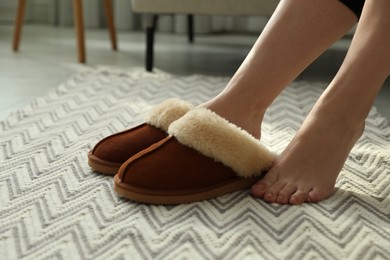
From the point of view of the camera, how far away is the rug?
2.23 ft

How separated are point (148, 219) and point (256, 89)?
0.27m

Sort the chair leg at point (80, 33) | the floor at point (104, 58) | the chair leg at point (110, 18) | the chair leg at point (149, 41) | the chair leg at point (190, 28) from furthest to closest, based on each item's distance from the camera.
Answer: the chair leg at point (190, 28) → the chair leg at point (110, 18) → the chair leg at point (80, 33) → the chair leg at point (149, 41) → the floor at point (104, 58)

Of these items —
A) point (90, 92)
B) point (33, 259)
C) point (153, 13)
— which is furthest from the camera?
point (153, 13)

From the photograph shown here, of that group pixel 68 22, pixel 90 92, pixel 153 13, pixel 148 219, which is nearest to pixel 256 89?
pixel 148 219

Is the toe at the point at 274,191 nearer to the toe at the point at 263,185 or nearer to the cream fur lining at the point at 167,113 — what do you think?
the toe at the point at 263,185

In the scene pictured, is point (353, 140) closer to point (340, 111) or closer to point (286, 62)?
point (340, 111)

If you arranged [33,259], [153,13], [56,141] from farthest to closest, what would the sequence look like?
1. [153,13]
2. [56,141]
3. [33,259]

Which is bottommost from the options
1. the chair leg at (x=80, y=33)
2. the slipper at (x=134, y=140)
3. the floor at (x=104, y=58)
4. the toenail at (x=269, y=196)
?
the floor at (x=104, y=58)

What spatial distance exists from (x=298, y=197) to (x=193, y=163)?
15 centimetres

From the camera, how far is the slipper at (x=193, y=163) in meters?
0.80

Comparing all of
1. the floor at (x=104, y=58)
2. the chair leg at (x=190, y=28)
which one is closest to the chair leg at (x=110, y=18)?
the floor at (x=104, y=58)

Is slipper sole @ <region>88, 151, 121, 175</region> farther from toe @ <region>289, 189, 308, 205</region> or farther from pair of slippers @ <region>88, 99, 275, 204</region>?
toe @ <region>289, 189, 308, 205</region>

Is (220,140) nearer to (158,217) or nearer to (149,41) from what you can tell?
(158,217)

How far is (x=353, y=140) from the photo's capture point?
863 mm
